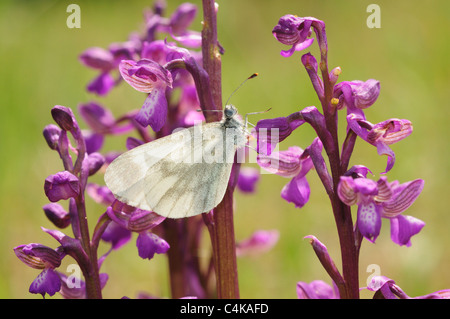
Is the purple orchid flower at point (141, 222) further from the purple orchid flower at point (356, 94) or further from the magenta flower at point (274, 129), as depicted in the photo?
the purple orchid flower at point (356, 94)

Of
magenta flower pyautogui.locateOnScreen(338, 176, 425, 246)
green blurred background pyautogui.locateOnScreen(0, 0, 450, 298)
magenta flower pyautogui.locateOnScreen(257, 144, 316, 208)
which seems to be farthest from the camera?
green blurred background pyautogui.locateOnScreen(0, 0, 450, 298)

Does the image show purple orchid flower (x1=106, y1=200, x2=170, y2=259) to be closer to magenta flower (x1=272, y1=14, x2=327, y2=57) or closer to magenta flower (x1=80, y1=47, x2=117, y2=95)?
magenta flower (x1=272, y1=14, x2=327, y2=57)

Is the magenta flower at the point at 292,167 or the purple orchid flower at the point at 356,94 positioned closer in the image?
the purple orchid flower at the point at 356,94

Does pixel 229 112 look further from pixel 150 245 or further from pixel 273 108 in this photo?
pixel 273 108

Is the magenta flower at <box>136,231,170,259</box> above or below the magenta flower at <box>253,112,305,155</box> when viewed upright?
below

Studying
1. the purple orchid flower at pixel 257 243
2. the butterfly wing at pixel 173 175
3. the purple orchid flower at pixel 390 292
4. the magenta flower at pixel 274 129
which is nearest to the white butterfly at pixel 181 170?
the butterfly wing at pixel 173 175

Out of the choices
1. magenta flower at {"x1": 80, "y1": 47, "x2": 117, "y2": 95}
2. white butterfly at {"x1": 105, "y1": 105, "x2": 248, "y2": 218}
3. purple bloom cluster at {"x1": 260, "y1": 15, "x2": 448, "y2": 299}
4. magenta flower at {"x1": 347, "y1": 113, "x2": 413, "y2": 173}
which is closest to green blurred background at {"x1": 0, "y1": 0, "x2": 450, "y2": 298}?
magenta flower at {"x1": 80, "y1": 47, "x2": 117, "y2": 95}
